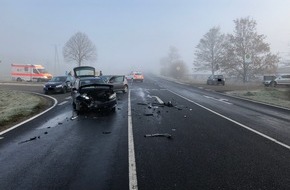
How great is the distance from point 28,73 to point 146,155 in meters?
50.4

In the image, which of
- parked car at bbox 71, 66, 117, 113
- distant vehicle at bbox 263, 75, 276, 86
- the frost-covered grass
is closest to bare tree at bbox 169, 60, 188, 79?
distant vehicle at bbox 263, 75, 276, 86

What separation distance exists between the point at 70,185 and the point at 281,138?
6396 mm

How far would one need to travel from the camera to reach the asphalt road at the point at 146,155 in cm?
541

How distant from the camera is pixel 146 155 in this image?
710 cm

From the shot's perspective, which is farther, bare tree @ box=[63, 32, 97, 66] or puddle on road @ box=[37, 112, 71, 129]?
bare tree @ box=[63, 32, 97, 66]

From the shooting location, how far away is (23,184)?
17.5 feet

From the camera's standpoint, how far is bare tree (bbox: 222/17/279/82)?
54531 millimetres

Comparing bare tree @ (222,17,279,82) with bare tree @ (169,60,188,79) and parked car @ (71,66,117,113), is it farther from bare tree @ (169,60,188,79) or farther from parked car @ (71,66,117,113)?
parked car @ (71,66,117,113)

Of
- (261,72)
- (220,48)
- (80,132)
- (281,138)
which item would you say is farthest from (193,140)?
(220,48)

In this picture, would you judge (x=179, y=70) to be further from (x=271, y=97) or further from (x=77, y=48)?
(x=271, y=97)

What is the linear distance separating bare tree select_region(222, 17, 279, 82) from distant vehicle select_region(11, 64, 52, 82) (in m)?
31.5

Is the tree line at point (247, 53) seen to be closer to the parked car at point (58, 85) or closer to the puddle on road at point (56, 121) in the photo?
the parked car at point (58, 85)

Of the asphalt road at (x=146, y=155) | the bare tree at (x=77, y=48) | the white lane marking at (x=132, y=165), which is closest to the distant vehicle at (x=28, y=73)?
the bare tree at (x=77, y=48)

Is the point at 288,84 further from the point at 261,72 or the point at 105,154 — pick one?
the point at 105,154
